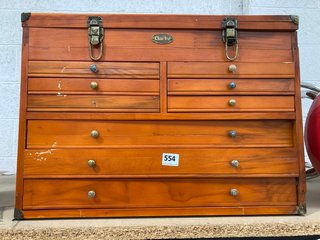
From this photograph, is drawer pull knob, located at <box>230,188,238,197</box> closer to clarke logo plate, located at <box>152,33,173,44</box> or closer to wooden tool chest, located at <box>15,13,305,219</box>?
wooden tool chest, located at <box>15,13,305,219</box>

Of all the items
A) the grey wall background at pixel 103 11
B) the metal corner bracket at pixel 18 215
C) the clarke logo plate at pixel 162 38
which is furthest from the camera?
the grey wall background at pixel 103 11

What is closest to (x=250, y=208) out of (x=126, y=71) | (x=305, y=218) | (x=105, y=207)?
(x=305, y=218)

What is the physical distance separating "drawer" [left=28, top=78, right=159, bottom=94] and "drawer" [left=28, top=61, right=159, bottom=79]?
0.7 inches

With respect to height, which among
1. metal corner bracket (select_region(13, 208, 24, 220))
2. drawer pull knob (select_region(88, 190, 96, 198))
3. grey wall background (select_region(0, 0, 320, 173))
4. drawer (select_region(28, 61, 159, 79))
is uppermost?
grey wall background (select_region(0, 0, 320, 173))

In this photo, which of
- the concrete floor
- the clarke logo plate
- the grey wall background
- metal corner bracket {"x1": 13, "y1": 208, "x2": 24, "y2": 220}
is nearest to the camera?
the concrete floor

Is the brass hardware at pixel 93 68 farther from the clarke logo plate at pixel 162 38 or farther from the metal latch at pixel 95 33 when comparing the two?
the clarke logo plate at pixel 162 38

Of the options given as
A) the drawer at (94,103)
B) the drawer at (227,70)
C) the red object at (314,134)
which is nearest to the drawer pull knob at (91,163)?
the drawer at (94,103)

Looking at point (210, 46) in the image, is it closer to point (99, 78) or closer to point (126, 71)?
point (126, 71)

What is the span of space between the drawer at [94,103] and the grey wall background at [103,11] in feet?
4.49

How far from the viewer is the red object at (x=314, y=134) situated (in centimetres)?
145

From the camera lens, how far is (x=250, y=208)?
4.55 feet

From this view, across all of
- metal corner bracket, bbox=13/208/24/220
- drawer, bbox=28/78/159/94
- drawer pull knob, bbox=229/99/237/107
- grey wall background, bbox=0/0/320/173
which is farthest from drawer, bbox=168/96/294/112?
grey wall background, bbox=0/0/320/173

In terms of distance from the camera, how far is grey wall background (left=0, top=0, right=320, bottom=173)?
2.62 meters

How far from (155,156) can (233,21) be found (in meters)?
0.59
